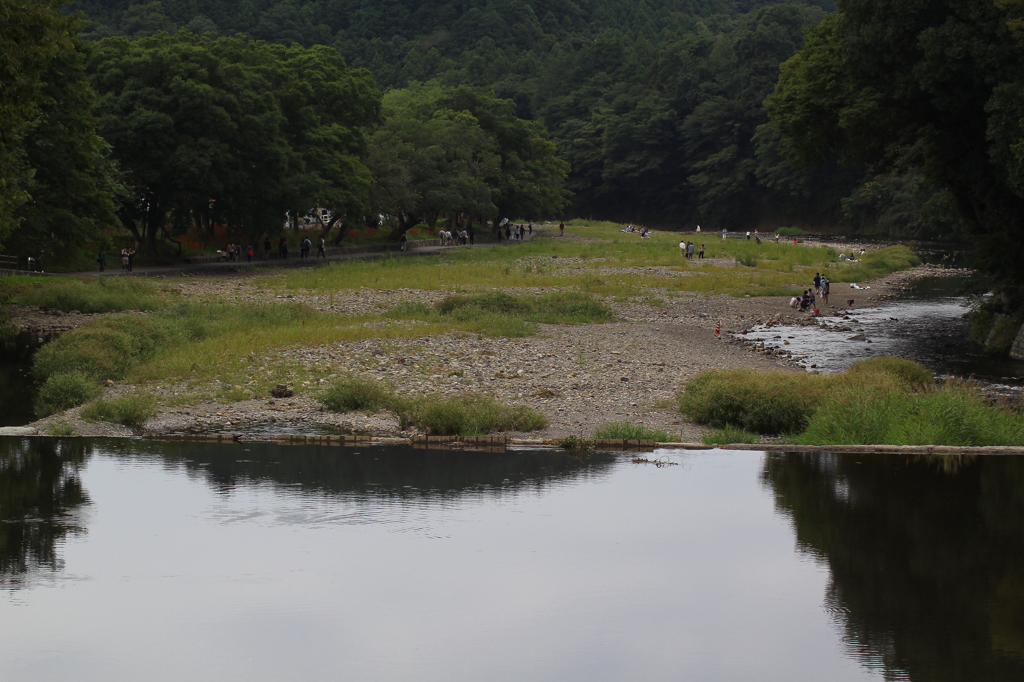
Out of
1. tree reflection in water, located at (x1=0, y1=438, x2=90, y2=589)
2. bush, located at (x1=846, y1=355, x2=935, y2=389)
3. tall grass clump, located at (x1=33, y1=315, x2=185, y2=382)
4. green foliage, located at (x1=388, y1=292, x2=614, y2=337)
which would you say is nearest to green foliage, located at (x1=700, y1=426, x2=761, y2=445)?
bush, located at (x1=846, y1=355, x2=935, y2=389)

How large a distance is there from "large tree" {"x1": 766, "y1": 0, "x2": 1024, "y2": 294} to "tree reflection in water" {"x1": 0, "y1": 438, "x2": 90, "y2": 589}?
2314 centimetres

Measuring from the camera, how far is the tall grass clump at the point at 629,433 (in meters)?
19.4

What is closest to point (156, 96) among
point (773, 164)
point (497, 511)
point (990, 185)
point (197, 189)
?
point (197, 189)

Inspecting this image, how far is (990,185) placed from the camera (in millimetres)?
31766

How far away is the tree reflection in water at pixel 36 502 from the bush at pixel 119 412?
4.42ft

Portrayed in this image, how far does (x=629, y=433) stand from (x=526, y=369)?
25.0 ft

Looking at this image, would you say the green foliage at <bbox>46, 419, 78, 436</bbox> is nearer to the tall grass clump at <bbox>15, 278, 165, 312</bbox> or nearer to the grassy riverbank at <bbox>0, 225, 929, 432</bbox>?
the grassy riverbank at <bbox>0, 225, 929, 432</bbox>

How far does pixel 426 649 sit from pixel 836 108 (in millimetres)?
27227

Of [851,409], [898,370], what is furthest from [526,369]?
[851,409]

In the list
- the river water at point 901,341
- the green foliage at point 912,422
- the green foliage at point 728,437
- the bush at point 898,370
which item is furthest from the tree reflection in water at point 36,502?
the river water at point 901,341

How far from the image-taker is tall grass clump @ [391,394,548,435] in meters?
19.8

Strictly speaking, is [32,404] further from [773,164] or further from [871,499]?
[773,164]

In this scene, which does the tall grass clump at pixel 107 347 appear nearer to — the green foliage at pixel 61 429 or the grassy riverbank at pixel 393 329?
the grassy riverbank at pixel 393 329

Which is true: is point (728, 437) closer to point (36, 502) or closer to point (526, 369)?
point (526, 369)
